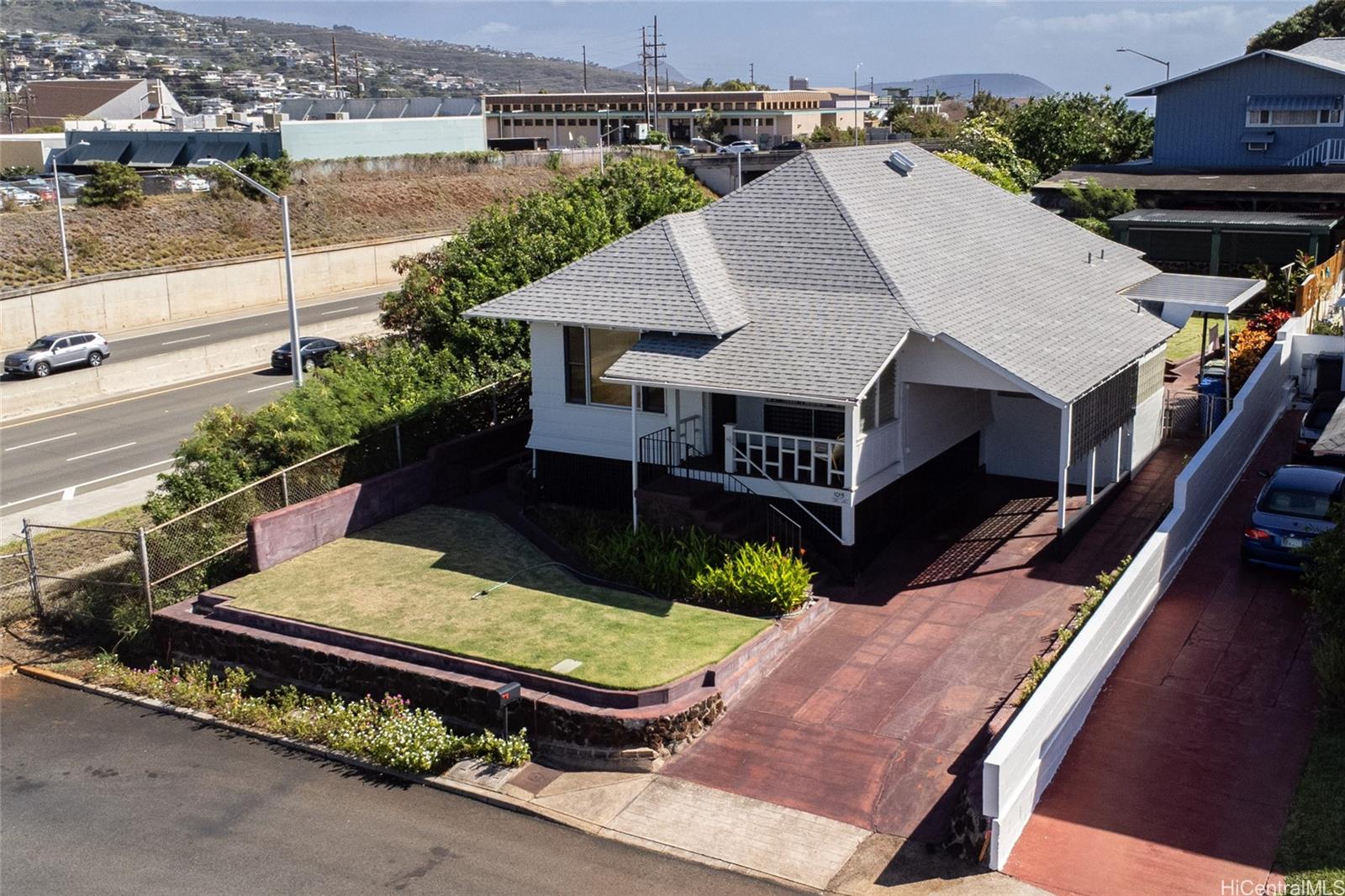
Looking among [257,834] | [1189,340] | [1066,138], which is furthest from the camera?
[1066,138]

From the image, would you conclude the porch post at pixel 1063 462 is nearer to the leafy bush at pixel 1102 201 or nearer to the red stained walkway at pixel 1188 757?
the red stained walkway at pixel 1188 757

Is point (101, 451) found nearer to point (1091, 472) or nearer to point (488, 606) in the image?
point (488, 606)

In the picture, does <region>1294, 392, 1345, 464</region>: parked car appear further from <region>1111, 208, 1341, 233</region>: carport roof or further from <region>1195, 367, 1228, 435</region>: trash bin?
<region>1111, 208, 1341, 233</region>: carport roof

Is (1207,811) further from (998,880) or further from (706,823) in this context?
(706,823)

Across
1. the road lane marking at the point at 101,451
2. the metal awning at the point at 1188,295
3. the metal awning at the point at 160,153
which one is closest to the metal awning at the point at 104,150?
the metal awning at the point at 160,153

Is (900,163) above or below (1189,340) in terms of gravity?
above

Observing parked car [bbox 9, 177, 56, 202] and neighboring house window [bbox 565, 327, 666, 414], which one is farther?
parked car [bbox 9, 177, 56, 202]

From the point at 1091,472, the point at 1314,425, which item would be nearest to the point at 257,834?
the point at 1091,472

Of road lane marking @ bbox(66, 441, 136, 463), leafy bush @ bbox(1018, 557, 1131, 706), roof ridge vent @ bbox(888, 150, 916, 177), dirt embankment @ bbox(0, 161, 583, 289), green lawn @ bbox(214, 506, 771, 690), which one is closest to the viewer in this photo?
leafy bush @ bbox(1018, 557, 1131, 706)

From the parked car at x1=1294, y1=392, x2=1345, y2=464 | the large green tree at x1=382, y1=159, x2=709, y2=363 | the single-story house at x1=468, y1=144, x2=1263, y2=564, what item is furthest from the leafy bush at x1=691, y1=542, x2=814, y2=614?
the parked car at x1=1294, y1=392, x2=1345, y2=464
